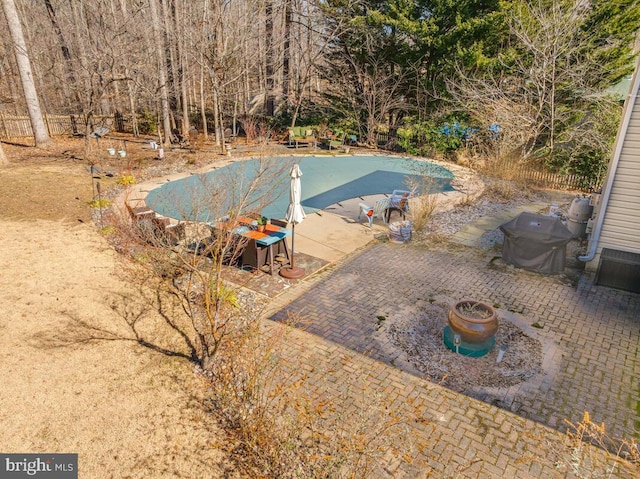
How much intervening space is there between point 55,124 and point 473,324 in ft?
90.5

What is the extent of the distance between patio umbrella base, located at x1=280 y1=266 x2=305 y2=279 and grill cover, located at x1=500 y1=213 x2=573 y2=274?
17.1 feet

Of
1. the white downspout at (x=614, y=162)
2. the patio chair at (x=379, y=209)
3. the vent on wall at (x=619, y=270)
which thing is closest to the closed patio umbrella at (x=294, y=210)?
the patio chair at (x=379, y=209)

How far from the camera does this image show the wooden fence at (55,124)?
22.6 metres

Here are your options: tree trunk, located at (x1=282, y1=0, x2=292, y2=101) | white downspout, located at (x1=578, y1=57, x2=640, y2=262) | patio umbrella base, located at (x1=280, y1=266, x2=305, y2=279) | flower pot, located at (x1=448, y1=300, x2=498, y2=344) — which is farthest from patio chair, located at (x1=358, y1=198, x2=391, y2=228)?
tree trunk, located at (x1=282, y1=0, x2=292, y2=101)

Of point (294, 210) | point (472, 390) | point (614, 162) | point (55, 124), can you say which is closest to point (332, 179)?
point (294, 210)

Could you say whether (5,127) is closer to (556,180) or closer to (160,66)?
(160,66)

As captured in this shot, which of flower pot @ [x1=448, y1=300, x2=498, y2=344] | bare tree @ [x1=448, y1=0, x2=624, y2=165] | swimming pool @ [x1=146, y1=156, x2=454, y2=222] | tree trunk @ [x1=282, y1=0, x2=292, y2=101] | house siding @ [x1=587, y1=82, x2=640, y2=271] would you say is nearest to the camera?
flower pot @ [x1=448, y1=300, x2=498, y2=344]

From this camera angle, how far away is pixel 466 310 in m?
6.84

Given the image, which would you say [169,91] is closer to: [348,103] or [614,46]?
[348,103]

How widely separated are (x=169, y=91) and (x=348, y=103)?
1179 centimetres

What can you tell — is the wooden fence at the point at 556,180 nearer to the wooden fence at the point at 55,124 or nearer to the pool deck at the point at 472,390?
the pool deck at the point at 472,390

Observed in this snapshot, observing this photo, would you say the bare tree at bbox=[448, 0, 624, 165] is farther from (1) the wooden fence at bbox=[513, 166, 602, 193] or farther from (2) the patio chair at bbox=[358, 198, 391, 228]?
(2) the patio chair at bbox=[358, 198, 391, 228]

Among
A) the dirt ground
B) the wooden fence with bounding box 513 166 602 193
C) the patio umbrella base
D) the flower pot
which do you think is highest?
the wooden fence with bounding box 513 166 602 193

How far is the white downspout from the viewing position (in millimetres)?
8164
